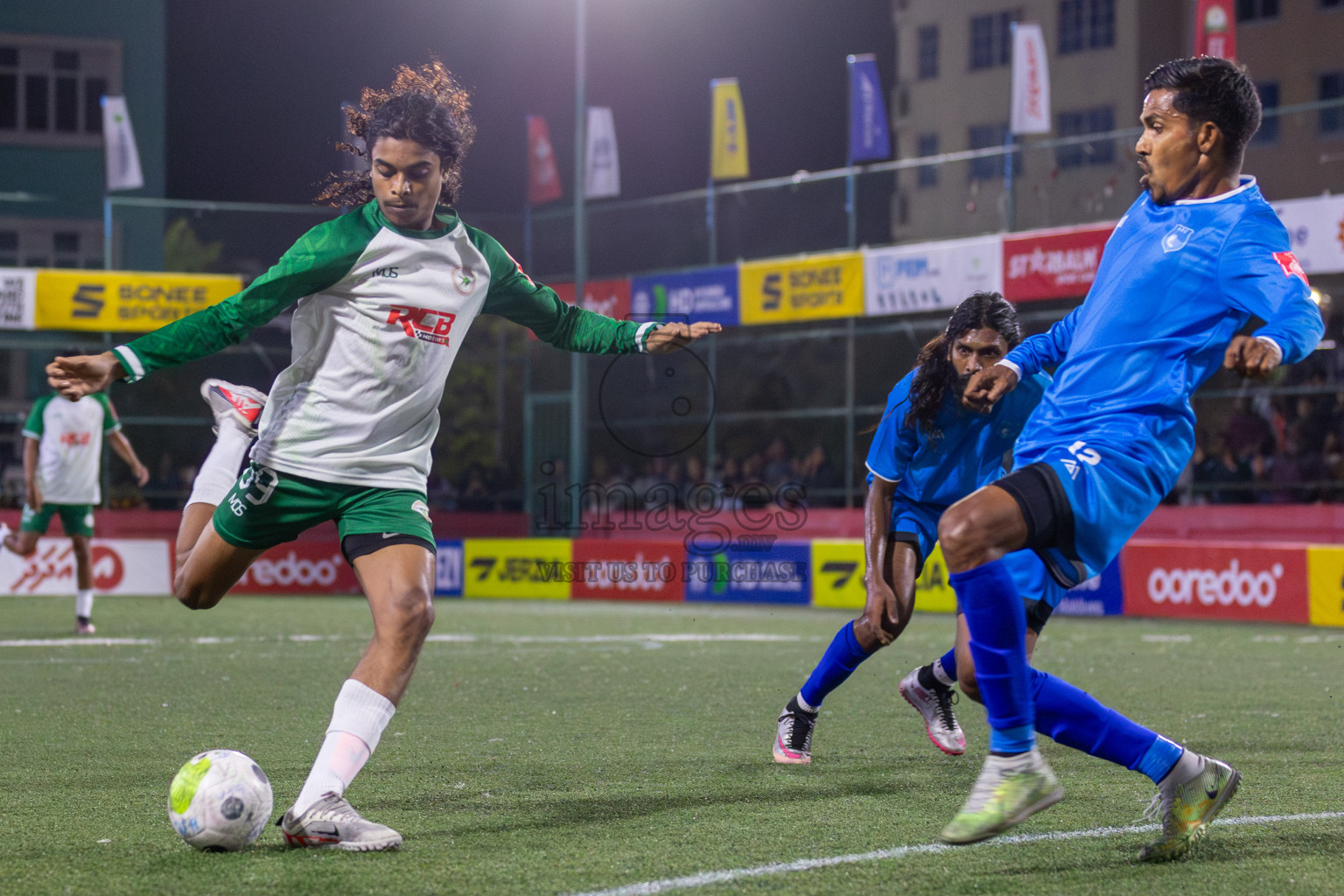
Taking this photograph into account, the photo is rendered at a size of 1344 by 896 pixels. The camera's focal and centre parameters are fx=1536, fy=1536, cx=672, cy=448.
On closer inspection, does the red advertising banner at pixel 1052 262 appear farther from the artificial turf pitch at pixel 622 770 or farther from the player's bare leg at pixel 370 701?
the player's bare leg at pixel 370 701

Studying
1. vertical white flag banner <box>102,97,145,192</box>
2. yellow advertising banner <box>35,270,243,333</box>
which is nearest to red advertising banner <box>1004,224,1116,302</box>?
yellow advertising banner <box>35,270,243,333</box>

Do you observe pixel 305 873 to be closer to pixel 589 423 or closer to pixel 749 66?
pixel 589 423

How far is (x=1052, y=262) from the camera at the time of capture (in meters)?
19.5

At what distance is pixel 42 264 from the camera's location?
28.4 meters

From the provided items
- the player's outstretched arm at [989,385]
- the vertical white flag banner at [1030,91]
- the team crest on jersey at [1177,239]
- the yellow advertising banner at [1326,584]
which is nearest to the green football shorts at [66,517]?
the player's outstretched arm at [989,385]

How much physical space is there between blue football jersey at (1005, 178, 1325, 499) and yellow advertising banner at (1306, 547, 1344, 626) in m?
12.0

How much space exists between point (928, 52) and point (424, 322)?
44781 mm

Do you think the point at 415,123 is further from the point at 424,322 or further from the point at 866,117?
the point at 866,117

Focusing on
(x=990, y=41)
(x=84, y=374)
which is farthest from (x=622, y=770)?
(x=990, y=41)

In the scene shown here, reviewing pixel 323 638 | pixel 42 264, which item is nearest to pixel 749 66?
pixel 42 264

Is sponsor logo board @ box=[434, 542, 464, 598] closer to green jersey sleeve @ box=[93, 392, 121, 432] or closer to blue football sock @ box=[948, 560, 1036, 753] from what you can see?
green jersey sleeve @ box=[93, 392, 121, 432]

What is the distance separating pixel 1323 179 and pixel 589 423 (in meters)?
13.8

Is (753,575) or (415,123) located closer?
(415,123)

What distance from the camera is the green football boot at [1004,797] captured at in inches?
155
